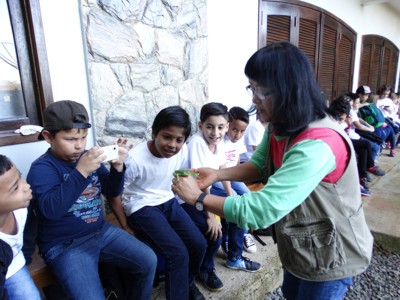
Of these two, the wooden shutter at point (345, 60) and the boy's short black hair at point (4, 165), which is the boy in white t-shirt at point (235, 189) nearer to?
the boy's short black hair at point (4, 165)

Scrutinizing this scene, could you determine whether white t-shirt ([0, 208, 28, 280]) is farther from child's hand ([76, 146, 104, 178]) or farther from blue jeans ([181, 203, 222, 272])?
blue jeans ([181, 203, 222, 272])

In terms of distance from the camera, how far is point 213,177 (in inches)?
54.6

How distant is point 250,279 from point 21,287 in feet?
4.62

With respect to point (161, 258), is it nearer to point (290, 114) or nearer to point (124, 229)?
point (124, 229)

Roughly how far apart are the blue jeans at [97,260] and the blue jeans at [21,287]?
0.12 m

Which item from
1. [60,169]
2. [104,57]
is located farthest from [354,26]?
[60,169]

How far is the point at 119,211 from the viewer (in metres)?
1.80

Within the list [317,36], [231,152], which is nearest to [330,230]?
[231,152]

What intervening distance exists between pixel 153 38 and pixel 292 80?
1732mm

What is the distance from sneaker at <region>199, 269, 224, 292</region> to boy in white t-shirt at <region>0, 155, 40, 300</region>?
103cm

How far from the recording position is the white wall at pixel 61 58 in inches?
71.0

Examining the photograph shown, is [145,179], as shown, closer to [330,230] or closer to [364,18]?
[330,230]

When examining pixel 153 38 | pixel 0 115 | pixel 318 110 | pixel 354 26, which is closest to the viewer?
pixel 318 110

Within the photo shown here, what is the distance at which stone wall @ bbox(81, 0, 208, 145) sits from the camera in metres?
2.07
